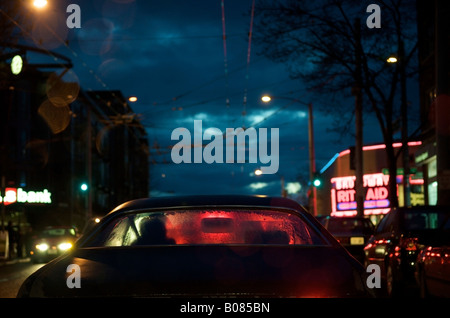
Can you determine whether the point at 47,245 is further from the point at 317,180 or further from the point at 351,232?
the point at 317,180

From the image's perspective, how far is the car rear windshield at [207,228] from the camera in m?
4.92

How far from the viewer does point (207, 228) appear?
5238 millimetres

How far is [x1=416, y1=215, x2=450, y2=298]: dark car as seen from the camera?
359 inches

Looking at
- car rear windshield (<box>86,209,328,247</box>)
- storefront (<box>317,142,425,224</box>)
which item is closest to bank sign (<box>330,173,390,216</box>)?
storefront (<box>317,142,425,224</box>)

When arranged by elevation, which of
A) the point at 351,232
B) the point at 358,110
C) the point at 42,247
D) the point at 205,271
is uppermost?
the point at 358,110

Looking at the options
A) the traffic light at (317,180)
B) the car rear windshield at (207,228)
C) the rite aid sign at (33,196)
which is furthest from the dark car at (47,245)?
the car rear windshield at (207,228)

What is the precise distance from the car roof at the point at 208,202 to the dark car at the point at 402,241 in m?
6.48

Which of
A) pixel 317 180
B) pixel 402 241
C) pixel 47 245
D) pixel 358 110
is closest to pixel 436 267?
pixel 402 241

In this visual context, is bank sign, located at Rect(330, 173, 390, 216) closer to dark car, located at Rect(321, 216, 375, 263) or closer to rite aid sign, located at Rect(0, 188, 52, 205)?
rite aid sign, located at Rect(0, 188, 52, 205)

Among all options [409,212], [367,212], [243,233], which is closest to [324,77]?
[409,212]

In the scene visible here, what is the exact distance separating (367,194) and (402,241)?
42.9m

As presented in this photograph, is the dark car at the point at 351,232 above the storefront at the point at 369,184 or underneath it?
underneath

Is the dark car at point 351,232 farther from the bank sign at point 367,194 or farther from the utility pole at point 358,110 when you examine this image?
the bank sign at point 367,194

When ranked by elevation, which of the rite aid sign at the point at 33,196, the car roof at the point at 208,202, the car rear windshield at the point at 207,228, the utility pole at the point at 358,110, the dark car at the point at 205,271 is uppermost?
the utility pole at the point at 358,110
